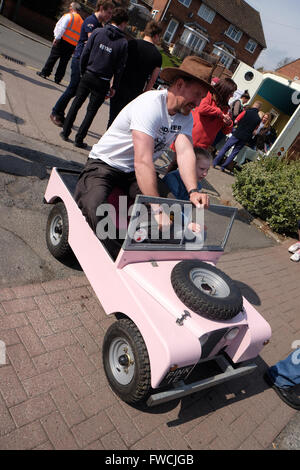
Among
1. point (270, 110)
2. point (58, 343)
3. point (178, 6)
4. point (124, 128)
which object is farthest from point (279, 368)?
point (178, 6)

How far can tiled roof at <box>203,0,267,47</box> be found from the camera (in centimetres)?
3967

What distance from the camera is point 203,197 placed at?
2785 mm

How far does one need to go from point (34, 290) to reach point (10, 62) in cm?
901

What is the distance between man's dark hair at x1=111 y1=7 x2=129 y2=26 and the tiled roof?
1620 inches

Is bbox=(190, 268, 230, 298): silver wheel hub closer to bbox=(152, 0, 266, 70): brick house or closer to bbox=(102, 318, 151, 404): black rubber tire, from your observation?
bbox=(102, 318, 151, 404): black rubber tire

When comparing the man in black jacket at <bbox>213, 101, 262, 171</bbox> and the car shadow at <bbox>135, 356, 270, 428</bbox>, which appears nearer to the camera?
the car shadow at <bbox>135, 356, 270, 428</bbox>

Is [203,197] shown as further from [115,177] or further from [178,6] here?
[178,6]

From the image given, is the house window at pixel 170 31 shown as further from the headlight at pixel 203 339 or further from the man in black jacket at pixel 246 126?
the headlight at pixel 203 339

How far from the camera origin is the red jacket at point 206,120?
5.36 m

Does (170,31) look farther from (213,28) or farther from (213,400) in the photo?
(213,400)

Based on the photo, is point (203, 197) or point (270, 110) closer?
point (203, 197)

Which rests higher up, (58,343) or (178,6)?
(178,6)

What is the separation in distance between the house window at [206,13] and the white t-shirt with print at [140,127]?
1744 inches

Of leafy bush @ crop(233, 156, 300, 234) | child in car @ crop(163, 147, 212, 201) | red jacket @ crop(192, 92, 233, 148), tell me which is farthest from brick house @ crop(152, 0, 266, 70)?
child in car @ crop(163, 147, 212, 201)
